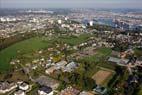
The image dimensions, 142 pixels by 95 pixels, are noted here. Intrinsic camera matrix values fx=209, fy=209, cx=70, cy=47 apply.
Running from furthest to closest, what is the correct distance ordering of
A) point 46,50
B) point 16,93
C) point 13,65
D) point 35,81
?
point 46,50
point 13,65
point 35,81
point 16,93

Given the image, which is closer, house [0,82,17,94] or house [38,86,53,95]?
house [38,86,53,95]

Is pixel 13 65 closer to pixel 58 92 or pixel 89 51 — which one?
pixel 58 92

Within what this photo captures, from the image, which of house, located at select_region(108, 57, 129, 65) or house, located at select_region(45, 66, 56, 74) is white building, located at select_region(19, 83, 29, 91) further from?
house, located at select_region(108, 57, 129, 65)

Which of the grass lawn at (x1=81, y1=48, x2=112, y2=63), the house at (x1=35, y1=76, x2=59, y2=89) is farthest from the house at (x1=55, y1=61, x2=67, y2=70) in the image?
the house at (x1=35, y1=76, x2=59, y2=89)

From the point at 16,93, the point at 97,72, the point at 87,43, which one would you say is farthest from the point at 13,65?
the point at 87,43

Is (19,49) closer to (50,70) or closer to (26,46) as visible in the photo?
(26,46)

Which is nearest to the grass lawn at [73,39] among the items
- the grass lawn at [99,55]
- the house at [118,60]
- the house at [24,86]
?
the grass lawn at [99,55]

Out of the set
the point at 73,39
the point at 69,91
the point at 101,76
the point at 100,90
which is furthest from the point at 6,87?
the point at 73,39
